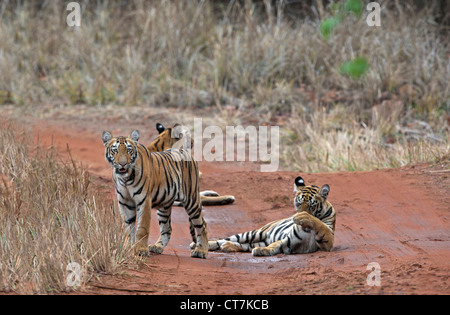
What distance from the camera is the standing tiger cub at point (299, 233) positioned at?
680 cm

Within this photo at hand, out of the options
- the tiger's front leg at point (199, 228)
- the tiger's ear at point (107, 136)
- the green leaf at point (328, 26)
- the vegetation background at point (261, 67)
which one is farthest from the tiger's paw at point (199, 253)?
the green leaf at point (328, 26)

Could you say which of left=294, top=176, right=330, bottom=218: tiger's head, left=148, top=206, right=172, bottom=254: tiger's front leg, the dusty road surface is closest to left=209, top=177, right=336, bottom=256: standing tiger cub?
left=294, top=176, right=330, bottom=218: tiger's head

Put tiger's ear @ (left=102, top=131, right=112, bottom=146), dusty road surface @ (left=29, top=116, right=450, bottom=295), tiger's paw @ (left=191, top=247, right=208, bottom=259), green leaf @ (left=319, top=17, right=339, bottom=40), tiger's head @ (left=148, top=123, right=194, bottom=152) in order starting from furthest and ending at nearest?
green leaf @ (left=319, top=17, right=339, bottom=40), tiger's head @ (left=148, top=123, right=194, bottom=152), tiger's paw @ (left=191, top=247, right=208, bottom=259), tiger's ear @ (left=102, top=131, right=112, bottom=146), dusty road surface @ (left=29, top=116, right=450, bottom=295)

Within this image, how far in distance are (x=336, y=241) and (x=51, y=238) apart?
3.09 metres

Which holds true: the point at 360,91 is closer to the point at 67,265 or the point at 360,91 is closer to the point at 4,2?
the point at 4,2

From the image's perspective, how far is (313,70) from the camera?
14680 millimetres

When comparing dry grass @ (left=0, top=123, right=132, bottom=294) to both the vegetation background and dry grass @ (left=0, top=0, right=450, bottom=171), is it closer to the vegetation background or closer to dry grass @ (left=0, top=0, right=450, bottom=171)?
the vegetation background

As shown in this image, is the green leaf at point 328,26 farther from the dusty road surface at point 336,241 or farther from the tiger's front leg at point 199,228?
the tiger's front leg at point 199,228

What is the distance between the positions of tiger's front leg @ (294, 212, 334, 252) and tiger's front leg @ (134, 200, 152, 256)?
4.55 ft

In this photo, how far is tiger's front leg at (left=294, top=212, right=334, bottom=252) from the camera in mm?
6715

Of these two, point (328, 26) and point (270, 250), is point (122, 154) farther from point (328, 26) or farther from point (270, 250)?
point (328, 26)

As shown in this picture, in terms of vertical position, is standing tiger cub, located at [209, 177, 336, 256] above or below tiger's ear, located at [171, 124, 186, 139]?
below

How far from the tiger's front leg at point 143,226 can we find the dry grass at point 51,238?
23 cm

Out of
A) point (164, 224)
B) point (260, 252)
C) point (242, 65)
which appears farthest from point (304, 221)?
point (242, 65)
